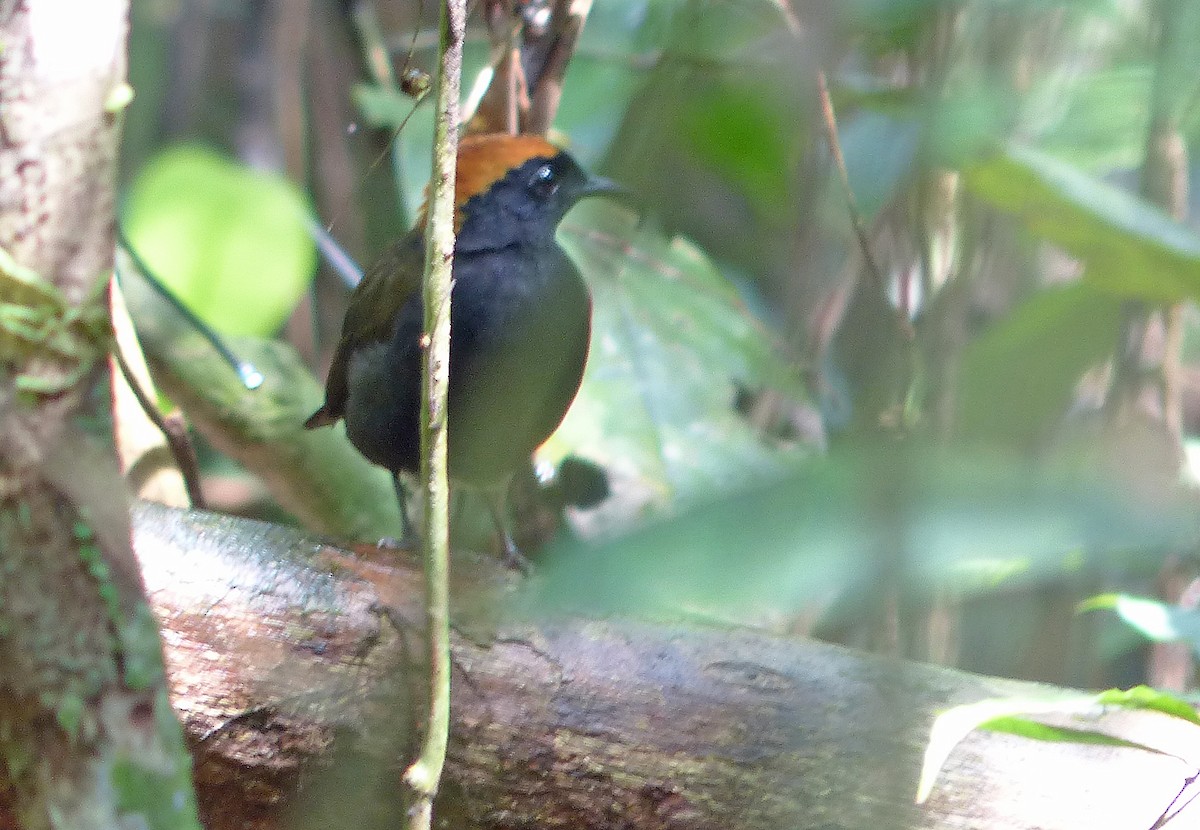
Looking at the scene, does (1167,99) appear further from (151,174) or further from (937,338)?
(151,174)

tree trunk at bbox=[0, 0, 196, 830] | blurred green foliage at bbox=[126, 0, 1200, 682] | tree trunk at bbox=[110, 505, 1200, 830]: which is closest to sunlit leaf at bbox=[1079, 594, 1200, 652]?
blurred green foliage at bbox=[126, 0, 1200, 682]

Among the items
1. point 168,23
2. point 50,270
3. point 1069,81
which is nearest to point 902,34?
point 1069,81

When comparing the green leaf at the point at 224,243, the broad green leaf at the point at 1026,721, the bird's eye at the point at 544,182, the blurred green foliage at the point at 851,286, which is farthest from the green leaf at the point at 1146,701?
the green leaf at the point at 224,243

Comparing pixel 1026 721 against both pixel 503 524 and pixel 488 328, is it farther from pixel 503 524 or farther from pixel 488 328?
pixel 503 524

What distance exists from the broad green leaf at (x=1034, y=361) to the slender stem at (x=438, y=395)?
51 centimetres

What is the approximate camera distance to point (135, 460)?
276 cm

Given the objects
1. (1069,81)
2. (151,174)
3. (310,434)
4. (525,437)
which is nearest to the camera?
(1069,81)

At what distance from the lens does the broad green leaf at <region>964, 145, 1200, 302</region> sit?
1.84m

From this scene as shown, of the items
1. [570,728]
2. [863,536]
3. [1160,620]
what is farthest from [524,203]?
[863,536]

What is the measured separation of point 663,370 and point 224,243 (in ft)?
4.85

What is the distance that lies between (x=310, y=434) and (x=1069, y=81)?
77.1 inches

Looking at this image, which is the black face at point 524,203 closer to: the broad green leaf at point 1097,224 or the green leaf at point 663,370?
the green leaf at point 663,370

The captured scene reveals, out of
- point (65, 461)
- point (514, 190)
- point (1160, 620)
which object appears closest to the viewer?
point (65, 461)

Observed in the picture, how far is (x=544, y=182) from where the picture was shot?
2.44 meters
